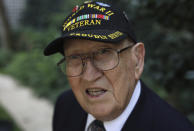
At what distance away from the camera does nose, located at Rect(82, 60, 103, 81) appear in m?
1.30

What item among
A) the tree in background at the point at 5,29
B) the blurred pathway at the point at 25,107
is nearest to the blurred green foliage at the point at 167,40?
the blurred pathway at the point at 25,107

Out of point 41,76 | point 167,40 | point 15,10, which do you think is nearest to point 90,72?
point 167,40

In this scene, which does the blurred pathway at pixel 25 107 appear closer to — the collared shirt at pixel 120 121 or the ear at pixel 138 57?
the collared shirt at pixel 120 121

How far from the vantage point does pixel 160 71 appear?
255cm

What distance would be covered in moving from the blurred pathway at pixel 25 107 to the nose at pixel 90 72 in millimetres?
3930

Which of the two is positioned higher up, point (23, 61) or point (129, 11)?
point (129, 11)

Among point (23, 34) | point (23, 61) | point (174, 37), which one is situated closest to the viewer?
point (174, 37)

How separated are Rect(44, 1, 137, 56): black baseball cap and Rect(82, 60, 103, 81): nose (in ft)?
0.54

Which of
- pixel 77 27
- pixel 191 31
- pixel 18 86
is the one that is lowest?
pixel 18 86

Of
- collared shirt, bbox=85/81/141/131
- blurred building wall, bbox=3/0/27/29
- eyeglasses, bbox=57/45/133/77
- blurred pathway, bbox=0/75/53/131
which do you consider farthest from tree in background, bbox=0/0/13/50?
collared shirt, bbox=85/81/141/131

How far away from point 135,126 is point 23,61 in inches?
330

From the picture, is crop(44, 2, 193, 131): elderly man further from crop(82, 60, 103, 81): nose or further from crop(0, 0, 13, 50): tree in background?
crop(0, 0, 13, 50): tree in background

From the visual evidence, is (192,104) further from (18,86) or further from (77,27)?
(18,86)

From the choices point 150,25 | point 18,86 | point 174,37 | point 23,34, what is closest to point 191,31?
point 174,37
